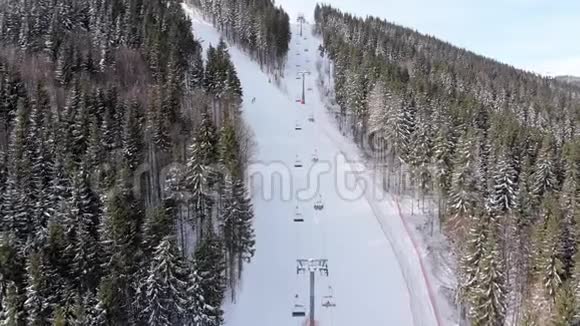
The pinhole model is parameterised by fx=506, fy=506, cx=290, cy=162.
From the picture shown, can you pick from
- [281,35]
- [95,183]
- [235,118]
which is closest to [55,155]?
[95,183]

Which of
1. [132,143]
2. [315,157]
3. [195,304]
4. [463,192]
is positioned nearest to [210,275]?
[195,304]

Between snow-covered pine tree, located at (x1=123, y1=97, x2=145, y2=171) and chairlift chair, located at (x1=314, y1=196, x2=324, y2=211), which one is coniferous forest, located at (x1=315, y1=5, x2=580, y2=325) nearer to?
chairlift chair, located at (x1=314, y1=196, x2=324, y2=211)

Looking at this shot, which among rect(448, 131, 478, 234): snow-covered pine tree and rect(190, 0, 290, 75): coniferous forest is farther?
rect(190, 0, 290, 75): coniferous forest

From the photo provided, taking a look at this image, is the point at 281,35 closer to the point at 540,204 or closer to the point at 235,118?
the point at 235,118

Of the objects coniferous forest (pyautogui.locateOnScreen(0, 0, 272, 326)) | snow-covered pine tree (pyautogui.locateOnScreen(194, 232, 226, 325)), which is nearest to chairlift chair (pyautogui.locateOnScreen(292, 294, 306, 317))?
coniferous forest (pyautogui.locateOnScreen(0, 0, 272, 326))

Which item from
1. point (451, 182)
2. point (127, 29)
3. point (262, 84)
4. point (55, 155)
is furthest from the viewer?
point (262, 84)

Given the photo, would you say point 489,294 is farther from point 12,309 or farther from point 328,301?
point 12,309

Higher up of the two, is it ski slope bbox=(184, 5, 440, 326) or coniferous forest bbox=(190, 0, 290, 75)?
coniferous forest bbox=(190, 0, 290, 75)
